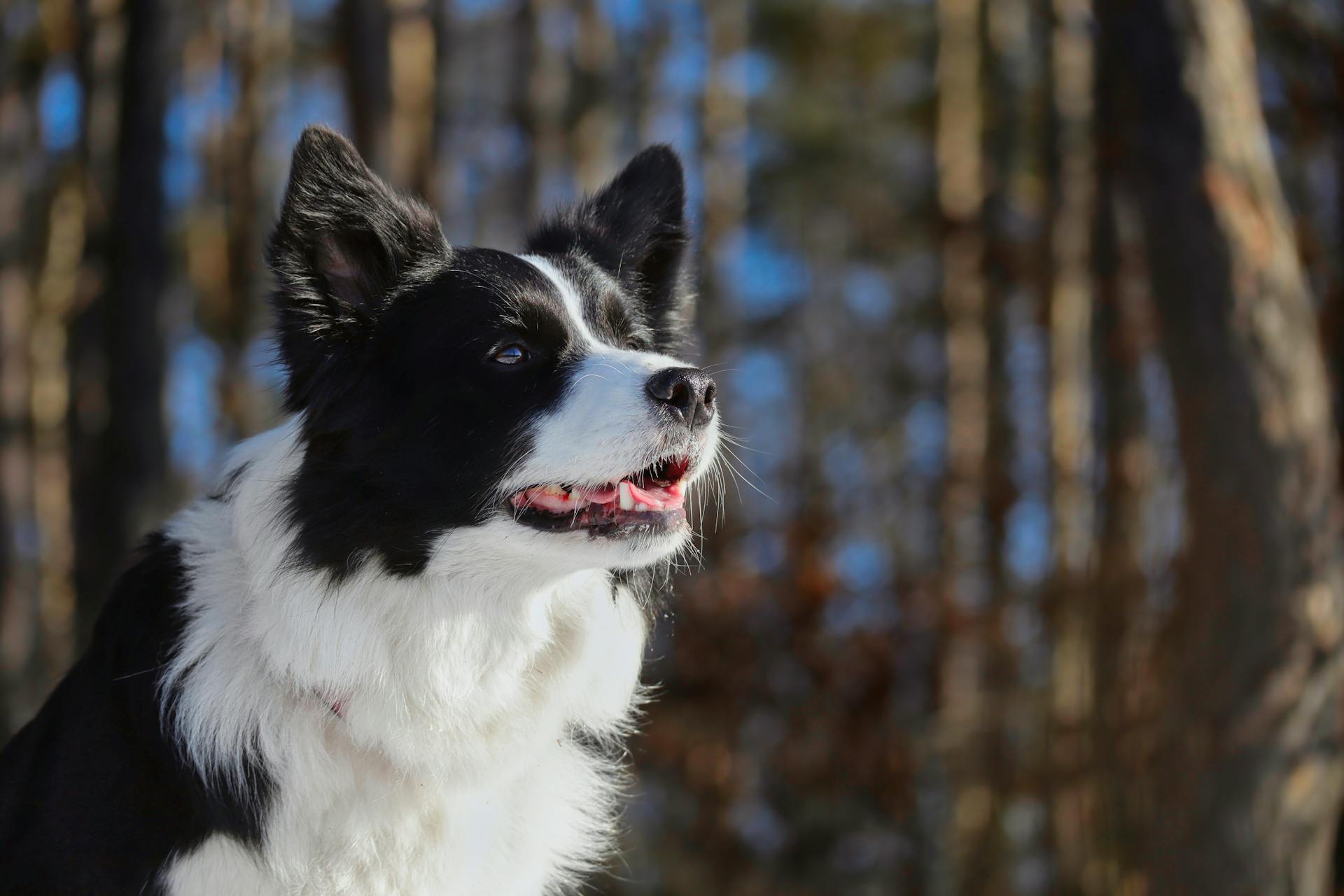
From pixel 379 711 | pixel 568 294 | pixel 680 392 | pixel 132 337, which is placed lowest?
pixel 379 711

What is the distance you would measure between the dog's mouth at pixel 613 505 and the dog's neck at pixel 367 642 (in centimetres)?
13

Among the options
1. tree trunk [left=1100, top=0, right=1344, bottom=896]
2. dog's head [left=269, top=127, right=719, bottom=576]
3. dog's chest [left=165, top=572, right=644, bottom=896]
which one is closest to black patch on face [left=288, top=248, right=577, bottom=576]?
dog's head [left=269, top=127, right=719, bottom=576]

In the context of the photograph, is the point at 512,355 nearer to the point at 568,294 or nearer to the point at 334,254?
the point at 568,294

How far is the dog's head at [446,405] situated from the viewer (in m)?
2.81

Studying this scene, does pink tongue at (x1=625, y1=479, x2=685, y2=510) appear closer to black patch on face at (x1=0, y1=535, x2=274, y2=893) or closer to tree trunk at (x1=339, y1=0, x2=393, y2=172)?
black patch on face at (x1=0, y1=535, x2=274, y2=893)

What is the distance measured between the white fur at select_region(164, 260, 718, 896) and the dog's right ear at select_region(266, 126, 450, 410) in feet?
0.72

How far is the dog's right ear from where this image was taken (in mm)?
2777

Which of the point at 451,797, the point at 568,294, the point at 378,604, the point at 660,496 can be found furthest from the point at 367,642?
the point at 568,294

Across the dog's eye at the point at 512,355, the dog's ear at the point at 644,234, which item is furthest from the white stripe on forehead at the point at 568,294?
the dog's ear at the point at 644,234

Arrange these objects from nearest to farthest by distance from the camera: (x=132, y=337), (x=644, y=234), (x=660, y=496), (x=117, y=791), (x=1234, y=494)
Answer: (x=117, y=791) < (x=660, y=496) < (x=644, y=234) < (x=1234, y=494) < (x=132, y=337)

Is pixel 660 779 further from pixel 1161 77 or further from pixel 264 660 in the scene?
pixel 264 660

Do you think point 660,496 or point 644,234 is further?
point 644,234

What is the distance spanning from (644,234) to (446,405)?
1.01 meters

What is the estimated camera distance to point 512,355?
10.0 feet
